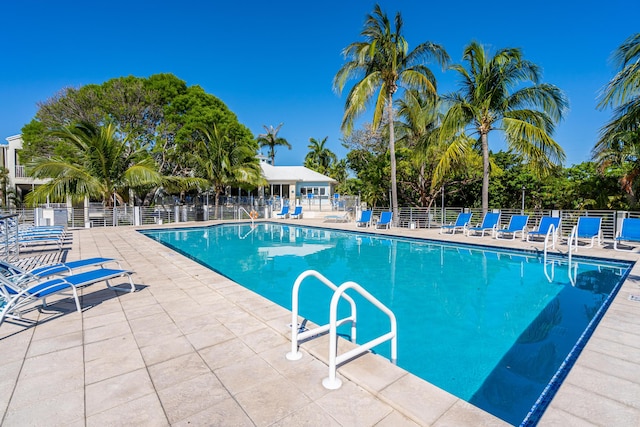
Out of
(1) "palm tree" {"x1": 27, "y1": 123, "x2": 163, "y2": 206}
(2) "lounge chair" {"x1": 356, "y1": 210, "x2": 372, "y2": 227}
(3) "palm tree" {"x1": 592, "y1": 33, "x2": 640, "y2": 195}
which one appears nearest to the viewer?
(3) "palm tree" {"x1": 592, "y1": 33, "x2": 640, "y2": 195}

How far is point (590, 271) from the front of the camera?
25.7 ft

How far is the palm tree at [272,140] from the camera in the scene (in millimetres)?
41938

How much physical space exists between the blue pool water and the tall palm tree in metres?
6.53

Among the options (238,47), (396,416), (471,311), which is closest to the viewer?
(396,416)

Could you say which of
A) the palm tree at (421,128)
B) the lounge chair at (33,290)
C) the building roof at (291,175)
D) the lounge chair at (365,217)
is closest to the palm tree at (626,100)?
the palm tree at (421,128)

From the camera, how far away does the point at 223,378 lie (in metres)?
2.66

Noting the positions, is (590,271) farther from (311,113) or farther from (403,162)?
(311,113)

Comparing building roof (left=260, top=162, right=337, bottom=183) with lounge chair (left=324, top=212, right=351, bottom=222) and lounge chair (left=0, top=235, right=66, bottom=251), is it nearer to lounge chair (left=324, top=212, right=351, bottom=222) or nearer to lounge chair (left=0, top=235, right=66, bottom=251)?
lounge chair (left=324, top=212, right=351, bottom=222)

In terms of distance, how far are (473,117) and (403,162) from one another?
5.98m

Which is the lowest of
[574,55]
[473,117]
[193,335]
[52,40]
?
[193,335]

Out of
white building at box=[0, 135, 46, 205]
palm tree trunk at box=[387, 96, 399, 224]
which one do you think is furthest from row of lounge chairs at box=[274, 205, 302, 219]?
white building at box=[0, 135, 46, 205]

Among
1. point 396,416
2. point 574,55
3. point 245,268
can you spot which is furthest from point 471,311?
point 574,55

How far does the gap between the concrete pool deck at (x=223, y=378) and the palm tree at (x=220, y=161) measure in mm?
16569

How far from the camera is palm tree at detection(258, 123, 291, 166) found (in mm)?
41938
